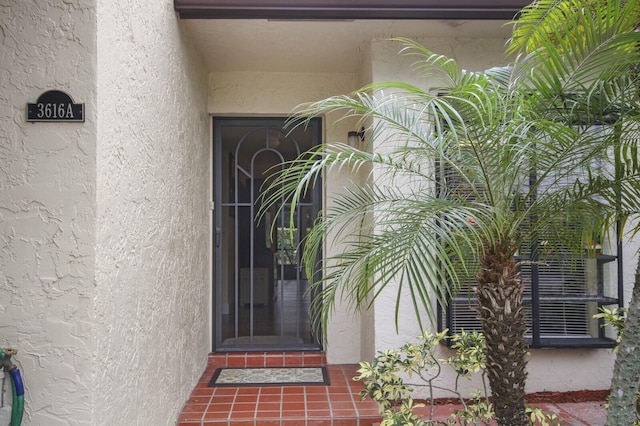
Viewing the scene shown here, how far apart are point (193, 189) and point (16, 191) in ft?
7.05

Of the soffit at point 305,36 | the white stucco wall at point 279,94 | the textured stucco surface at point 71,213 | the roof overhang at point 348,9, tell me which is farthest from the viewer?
the white stucco wall at point 279,94

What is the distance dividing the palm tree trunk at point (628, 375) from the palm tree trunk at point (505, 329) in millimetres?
406

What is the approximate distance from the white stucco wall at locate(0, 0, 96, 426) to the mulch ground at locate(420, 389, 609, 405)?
286 centimetres

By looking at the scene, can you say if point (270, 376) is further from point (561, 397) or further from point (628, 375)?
point (628, 375)

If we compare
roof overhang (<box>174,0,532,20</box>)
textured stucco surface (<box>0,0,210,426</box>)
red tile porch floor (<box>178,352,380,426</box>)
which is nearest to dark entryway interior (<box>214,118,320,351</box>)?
red tile porch floor (<box>178,352,380,426</box>)

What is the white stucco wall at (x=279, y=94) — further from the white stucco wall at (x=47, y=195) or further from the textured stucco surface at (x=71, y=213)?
the white stucco wall at (x=47, y=195)

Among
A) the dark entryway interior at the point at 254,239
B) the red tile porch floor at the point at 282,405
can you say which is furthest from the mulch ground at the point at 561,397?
the dark entryway interior at the point at 254,239

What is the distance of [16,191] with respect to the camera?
2.10 metres

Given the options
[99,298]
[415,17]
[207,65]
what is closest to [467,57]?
[415,17]

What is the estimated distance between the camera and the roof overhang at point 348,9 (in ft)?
11.9

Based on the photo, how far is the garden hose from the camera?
1.95 metres

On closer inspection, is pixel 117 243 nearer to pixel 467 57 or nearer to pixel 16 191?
pixel 16 191

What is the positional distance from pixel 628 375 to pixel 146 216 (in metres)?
2.61

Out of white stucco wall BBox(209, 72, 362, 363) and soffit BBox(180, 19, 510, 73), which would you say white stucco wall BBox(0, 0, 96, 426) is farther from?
white stucco wall BBox(209, 72, 362, 363)
